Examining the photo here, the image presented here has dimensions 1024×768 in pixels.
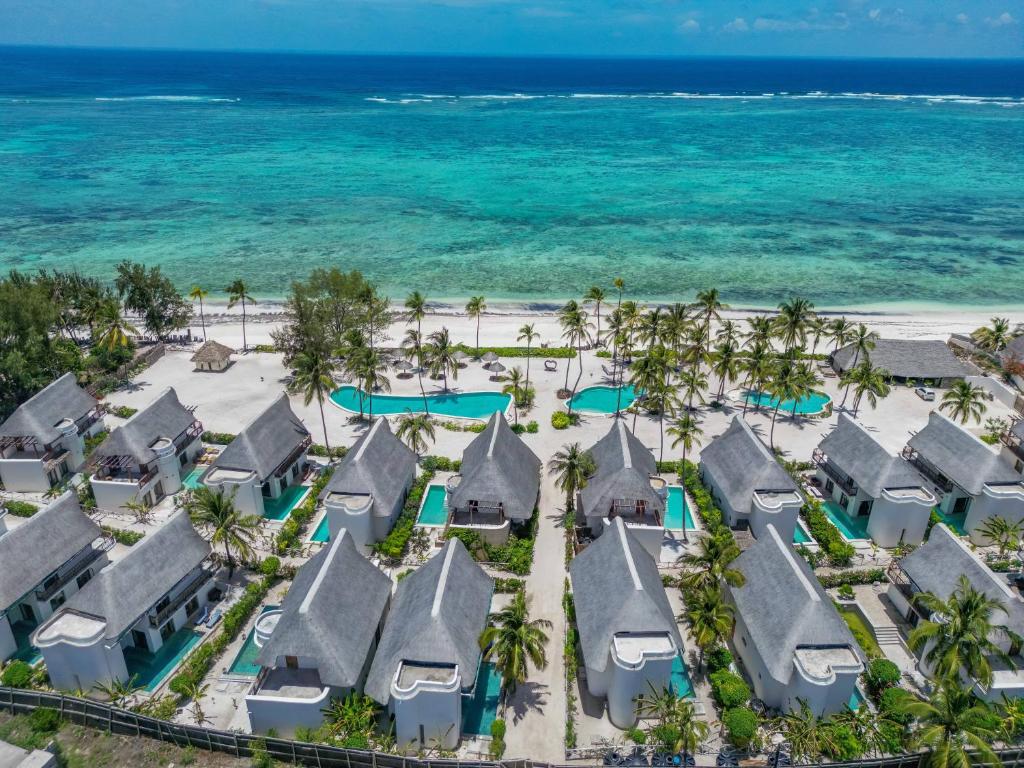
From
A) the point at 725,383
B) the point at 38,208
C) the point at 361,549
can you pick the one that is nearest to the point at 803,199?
the point at 725,383

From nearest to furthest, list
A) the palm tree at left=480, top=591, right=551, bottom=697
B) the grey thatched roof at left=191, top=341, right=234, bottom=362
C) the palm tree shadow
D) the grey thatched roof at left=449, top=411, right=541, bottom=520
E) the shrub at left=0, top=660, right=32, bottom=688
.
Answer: the palm tree at left=480, top=591, right=551, bottom=697 → the palm tree shadow → the shrub at left=0, top=660, right=32, bottom=688 → the grey thatched roof at left=449, top=411, right=541, bottom=520 → the grey thatched roof at left=191, top=341, right=234, bottom=362

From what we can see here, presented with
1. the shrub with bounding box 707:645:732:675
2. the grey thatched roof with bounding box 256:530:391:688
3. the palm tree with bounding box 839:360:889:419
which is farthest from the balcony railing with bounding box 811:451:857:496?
the grey thatched roof with bounding box 256:530:391:688

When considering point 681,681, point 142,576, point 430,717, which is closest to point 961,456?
point 681,681

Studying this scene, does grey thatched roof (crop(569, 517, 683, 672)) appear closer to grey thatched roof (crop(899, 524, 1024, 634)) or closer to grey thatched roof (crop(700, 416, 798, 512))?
grey thatched roof (crop(700, 416, 798, 512))

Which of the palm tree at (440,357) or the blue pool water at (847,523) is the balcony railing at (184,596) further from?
the blue pool water at (847,523)

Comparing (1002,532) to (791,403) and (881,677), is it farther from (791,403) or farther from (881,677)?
(791,403)

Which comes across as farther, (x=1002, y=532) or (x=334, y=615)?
(x=1002, y=532)
